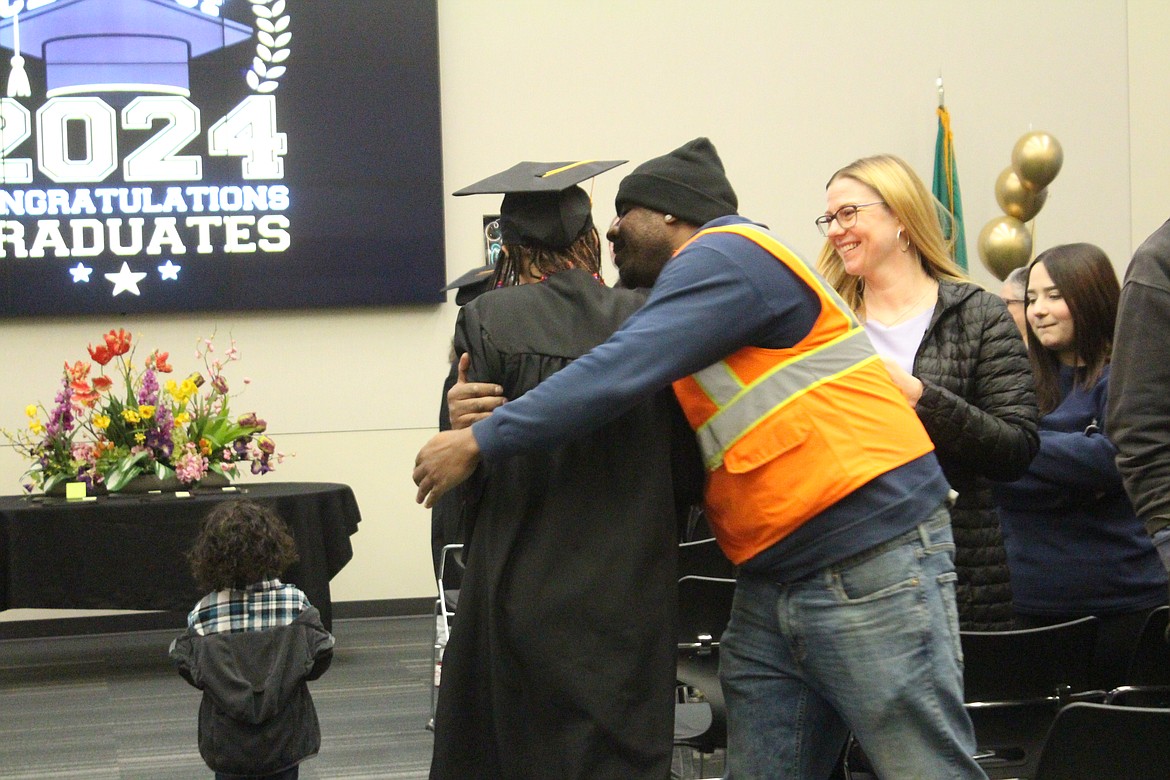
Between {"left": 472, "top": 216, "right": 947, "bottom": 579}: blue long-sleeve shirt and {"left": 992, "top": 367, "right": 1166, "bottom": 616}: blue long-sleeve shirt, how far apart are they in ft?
3.46

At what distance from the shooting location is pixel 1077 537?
2.83 metres

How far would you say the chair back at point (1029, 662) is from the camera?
8.09 feet

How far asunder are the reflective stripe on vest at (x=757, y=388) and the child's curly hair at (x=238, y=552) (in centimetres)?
193

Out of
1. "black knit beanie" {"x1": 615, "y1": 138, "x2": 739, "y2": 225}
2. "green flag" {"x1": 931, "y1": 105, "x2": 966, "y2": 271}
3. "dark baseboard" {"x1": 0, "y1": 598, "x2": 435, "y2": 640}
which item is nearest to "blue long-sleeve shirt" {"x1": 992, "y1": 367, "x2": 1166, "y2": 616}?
"black knit beanie" {"x1": 615, "y1": 138, "x2": 739, "y2": 225}

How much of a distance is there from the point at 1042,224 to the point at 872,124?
1143 mm

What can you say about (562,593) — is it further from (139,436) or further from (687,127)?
(687,127)

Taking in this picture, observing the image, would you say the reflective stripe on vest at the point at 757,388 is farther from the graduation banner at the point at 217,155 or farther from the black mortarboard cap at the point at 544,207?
the graduation banner at the point at 217,155

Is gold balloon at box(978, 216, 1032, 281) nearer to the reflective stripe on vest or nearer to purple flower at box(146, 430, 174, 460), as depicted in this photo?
purple flower at box(146, 430, 174, 460)

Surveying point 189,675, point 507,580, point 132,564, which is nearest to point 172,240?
point 132,564

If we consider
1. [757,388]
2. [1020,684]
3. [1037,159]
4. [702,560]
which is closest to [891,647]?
[757,388]

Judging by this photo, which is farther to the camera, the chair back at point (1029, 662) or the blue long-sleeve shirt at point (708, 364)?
the chair back at point (1029, 662)

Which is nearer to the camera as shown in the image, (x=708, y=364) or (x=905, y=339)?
(x=708, y=364)

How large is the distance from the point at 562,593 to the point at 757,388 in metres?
0.38

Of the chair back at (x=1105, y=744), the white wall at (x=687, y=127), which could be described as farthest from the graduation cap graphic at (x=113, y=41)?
the chair back at (x=1105, y=744)
